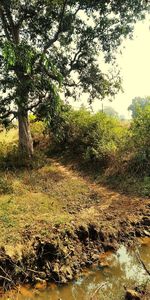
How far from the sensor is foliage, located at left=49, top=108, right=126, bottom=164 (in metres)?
14.1

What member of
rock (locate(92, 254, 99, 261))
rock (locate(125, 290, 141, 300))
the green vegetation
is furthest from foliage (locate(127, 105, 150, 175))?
rock (locate(125, 290, 141, 300))

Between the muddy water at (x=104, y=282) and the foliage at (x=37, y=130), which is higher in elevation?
the foliage at (x=37, y=130)

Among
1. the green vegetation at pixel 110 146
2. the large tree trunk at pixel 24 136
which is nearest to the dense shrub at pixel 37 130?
the green vegetation at pixel 110 146

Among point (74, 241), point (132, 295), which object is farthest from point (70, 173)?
point (132, 295)

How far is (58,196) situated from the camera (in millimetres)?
10672

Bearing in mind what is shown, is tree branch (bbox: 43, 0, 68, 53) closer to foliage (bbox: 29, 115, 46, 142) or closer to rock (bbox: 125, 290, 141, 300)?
foliage (bbox: 29, 115, 46, 142)

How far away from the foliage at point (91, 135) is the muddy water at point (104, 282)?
6.68m

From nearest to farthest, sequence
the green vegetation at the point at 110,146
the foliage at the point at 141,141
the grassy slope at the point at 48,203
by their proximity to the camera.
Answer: the grassy slope at the point at 48,203 < the green vegetation at the point at 110,146 < the foliage at the point at 141,141

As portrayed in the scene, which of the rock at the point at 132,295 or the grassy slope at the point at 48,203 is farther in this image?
the grassy slope at the point at 48,203

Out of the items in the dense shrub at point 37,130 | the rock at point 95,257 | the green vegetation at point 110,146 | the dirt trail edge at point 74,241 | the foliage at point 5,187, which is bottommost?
the rock at point 95,257

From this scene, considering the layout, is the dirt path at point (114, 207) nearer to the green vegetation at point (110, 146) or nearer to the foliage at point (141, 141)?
the green vegetation at point (110, 146)

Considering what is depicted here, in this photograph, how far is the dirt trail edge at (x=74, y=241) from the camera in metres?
6.49

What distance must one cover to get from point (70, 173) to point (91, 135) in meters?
A: 2.39

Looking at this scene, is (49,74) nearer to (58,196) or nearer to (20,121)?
(20,121)
